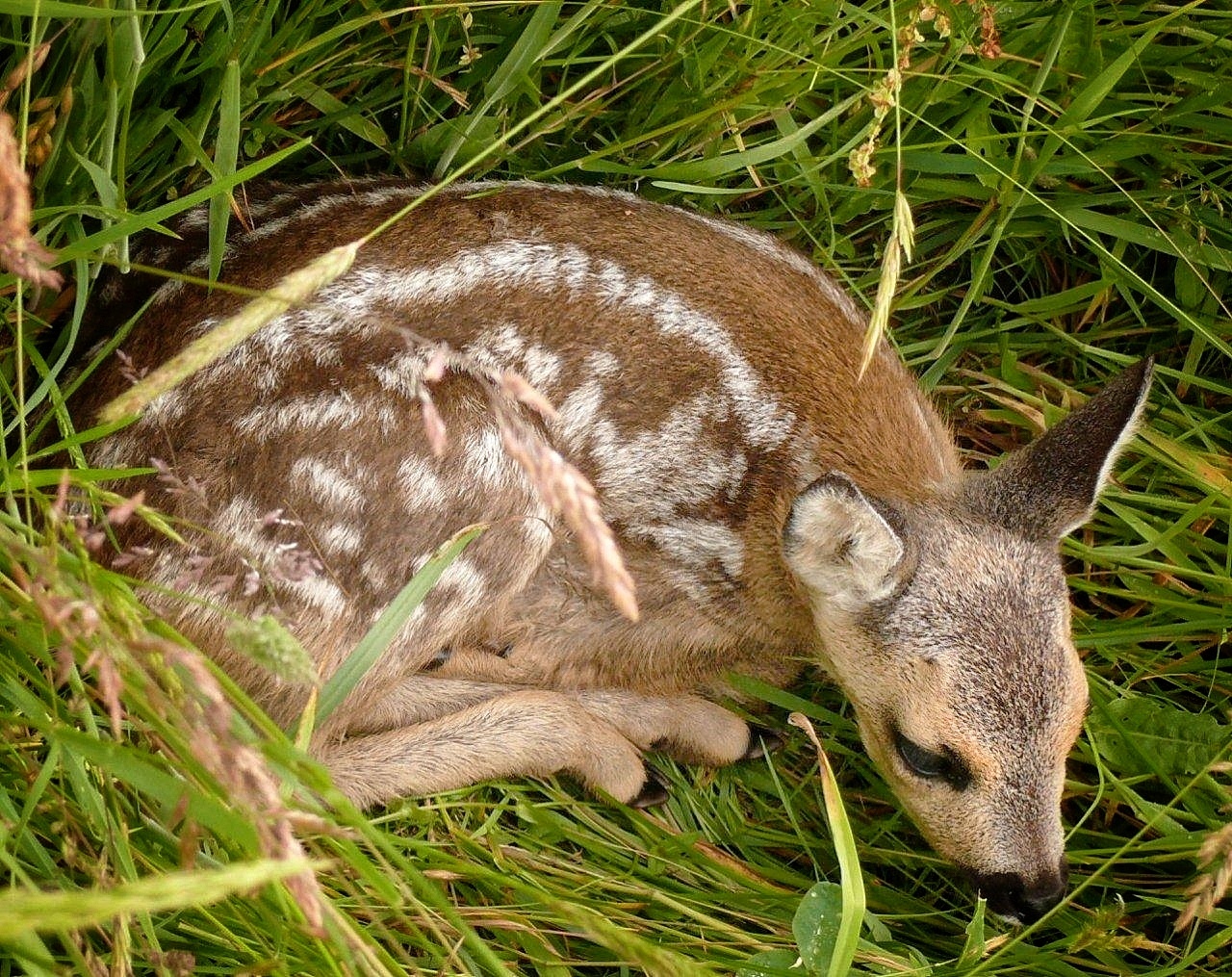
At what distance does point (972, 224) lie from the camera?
4.34 m

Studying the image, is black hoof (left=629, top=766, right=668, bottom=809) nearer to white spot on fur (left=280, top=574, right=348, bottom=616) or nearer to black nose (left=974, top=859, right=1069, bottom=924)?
black nose (left=974, top=859, right=1069, bottom=924)

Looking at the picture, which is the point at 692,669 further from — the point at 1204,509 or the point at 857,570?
the point at 1204,509

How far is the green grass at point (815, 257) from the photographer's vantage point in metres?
2.85

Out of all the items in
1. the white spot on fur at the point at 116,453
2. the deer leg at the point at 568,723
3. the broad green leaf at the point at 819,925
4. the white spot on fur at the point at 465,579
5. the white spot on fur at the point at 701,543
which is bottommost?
the broad green leaf at the point at 819,925

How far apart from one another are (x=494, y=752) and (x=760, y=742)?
0.89 metres

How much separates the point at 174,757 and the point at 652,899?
166 centimetres

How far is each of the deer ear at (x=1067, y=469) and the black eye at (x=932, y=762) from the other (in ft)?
2.06

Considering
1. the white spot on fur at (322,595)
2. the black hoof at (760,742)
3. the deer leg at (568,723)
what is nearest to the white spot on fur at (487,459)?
the white spot on fur at (322,595)

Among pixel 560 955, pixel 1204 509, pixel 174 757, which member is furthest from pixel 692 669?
pixel 174 757

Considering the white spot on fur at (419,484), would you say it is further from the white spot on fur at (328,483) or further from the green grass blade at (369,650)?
the green grass blade at (369,650)

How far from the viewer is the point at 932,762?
11.1 ft

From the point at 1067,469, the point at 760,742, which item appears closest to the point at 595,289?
the point at 1067,469

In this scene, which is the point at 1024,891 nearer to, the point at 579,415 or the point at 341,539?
the point at 579,415

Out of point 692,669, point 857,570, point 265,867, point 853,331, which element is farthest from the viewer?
point 692,669
